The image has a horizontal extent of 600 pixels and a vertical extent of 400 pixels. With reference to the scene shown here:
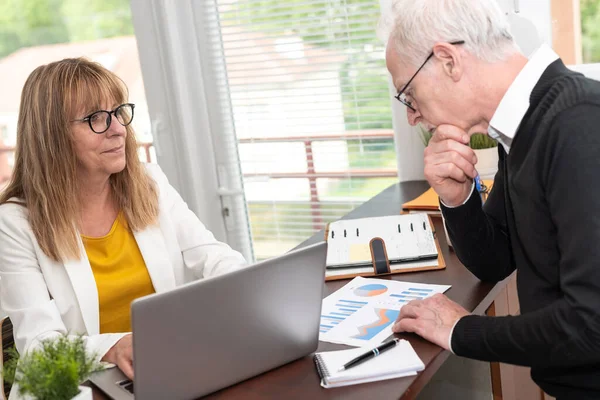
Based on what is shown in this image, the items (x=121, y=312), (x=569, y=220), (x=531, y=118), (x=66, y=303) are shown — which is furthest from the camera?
(x=121, y=312)

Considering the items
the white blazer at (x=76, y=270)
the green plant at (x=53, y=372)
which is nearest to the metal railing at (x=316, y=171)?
the white blazer at (x=76, y=270)

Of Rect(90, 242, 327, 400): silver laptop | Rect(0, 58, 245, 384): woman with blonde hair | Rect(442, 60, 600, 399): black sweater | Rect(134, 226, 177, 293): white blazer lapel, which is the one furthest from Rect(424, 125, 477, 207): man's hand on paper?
Rect(134, 226, 177, 293): white blazer lapel

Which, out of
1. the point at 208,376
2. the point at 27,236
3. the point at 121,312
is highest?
the point at 27,236

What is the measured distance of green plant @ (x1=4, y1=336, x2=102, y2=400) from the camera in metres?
0.97

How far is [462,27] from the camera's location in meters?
1.24

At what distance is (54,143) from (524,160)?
1.19m

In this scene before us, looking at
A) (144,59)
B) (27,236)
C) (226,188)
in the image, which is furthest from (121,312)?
(144,59)

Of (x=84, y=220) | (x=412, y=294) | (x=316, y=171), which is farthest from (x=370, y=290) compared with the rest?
(x=316, y=171)

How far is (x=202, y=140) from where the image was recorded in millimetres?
3207

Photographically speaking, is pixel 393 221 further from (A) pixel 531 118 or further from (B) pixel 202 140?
(B) pixel 202 140

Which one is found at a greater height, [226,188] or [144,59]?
[144,59]

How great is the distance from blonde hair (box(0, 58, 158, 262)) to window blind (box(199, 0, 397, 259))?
3.93 feet

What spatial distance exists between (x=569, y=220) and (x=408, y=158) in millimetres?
1656

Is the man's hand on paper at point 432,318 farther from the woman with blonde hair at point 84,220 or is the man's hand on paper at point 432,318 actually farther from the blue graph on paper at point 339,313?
the woman with blonde hair at point 84,220
